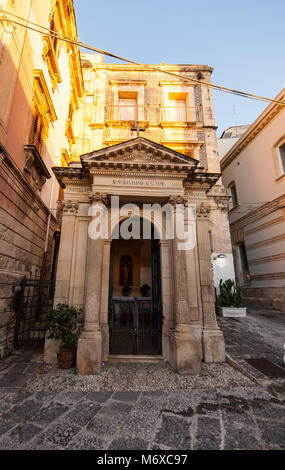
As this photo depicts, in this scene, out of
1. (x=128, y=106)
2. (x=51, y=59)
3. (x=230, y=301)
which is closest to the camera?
(x=51, y=59)

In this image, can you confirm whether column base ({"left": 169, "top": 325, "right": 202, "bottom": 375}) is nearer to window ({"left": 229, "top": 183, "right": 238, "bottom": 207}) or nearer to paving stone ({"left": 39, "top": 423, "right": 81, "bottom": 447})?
paving stone ({"left": 39, "top": 423, "right": 81, "bottom": 447})

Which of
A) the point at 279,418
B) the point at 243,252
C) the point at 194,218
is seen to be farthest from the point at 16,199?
the point at 243,252

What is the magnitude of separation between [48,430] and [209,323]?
5.08 metres

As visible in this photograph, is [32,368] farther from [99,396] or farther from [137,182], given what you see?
[137,182]

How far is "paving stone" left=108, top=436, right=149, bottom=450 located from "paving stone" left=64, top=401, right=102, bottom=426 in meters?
0.74

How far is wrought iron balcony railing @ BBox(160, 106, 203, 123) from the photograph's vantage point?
13958mm

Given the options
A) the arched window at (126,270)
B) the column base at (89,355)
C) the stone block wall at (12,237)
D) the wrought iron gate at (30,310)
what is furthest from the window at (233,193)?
the column base at (89,355)

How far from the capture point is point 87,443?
9.84ft

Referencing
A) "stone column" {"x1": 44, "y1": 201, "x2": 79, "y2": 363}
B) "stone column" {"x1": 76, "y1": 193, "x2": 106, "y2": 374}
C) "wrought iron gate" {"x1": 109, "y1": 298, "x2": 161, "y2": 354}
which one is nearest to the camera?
"stone column" {"x1": 76, "y1": 193, "x2": 106, "y2": 374}

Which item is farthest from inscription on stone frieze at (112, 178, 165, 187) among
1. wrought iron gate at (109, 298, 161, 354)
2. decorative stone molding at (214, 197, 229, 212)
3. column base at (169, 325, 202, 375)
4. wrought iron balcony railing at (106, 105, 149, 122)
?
wrought iron balcony railing at (106, 105, 149, 122)

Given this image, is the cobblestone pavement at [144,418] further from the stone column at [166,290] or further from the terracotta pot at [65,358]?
the stone column at [166,290]

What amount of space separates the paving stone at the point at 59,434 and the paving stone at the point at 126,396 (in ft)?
3.74

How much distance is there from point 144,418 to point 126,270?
11494 millimetres
